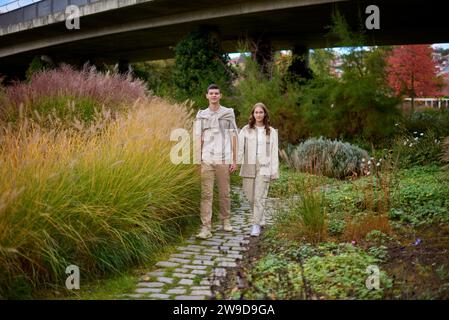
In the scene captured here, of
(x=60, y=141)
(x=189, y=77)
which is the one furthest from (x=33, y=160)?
(x=189, y=77)

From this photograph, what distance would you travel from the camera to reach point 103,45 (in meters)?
26.2

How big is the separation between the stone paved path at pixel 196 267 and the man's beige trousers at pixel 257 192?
273 mm

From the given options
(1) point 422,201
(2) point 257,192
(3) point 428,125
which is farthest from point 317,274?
(3) point 428,125

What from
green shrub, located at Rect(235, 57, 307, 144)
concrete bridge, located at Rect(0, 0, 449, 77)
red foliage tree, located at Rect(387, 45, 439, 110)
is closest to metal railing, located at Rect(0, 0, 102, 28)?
concrete bridge, located at Rect(0, 0, 449, 77)

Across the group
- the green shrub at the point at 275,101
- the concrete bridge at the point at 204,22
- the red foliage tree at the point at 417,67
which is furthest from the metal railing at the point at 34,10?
the red foliage tree at the point at 417,67

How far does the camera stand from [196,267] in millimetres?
4652

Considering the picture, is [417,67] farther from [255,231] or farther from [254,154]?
[255,231]

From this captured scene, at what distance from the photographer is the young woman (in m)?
5.87

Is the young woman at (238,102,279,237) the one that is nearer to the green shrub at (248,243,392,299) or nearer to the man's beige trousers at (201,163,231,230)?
the man's beige trousers at (201,163,231,230)

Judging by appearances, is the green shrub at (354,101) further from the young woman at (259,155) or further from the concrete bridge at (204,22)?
the young woman at (259,155)

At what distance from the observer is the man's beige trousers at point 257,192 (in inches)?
230

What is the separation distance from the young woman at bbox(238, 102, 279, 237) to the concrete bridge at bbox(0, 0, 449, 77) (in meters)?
8.97

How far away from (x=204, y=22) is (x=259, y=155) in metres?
12.8
